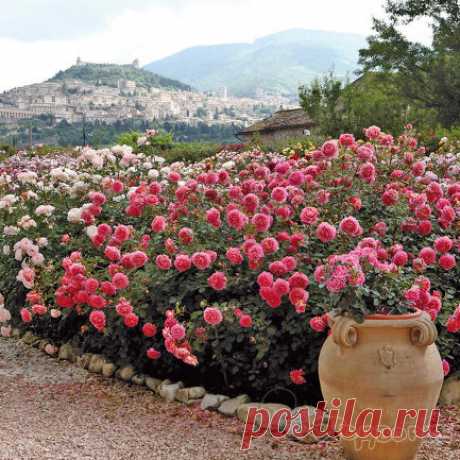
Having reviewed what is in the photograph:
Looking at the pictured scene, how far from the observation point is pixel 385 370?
9.16 ft

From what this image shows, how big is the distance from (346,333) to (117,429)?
1.49 metres

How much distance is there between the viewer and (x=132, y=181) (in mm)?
5746

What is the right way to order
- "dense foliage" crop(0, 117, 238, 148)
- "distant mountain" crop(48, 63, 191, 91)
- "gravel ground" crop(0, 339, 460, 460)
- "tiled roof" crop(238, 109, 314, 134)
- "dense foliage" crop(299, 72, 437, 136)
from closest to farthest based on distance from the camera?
"gravel ground" crop(0, 339, 460, 460) → "dense foliage" crop(299, 72, 437, 136) → "tiled roof" crop(238, 109, 314, 134) → "dense foliage" crop(0, 117, 238, 148) → "distant mountain" crop(48, 63, 191, 91)

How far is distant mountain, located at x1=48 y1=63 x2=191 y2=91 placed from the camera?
10838cm

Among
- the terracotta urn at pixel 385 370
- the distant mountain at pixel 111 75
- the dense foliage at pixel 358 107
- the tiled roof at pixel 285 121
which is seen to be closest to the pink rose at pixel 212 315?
the terracotta urn at pixel 385 370

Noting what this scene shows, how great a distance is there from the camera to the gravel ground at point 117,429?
3295 millimetres

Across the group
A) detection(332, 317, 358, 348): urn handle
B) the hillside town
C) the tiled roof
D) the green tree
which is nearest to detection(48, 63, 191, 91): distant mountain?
the hillside town

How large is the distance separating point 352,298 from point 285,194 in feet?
3.97

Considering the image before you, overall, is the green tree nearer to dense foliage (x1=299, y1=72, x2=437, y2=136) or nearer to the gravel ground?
dense foliage (x1=299, y1=72, x2=437, y2=136)

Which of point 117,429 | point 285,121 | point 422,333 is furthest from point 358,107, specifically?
point 422,333

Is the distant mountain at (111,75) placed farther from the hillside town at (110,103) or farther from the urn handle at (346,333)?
the urn handle at (346,333)

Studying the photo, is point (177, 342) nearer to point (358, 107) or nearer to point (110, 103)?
point (358, 107)

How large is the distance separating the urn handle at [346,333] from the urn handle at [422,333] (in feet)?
0.79

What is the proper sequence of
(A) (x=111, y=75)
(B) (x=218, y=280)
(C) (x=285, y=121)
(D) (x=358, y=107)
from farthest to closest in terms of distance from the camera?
(A) (x=111, y=75) → (C) (x=285, y=121) → (D) (x=358, y=107) → (B) (x=218, y=280)
